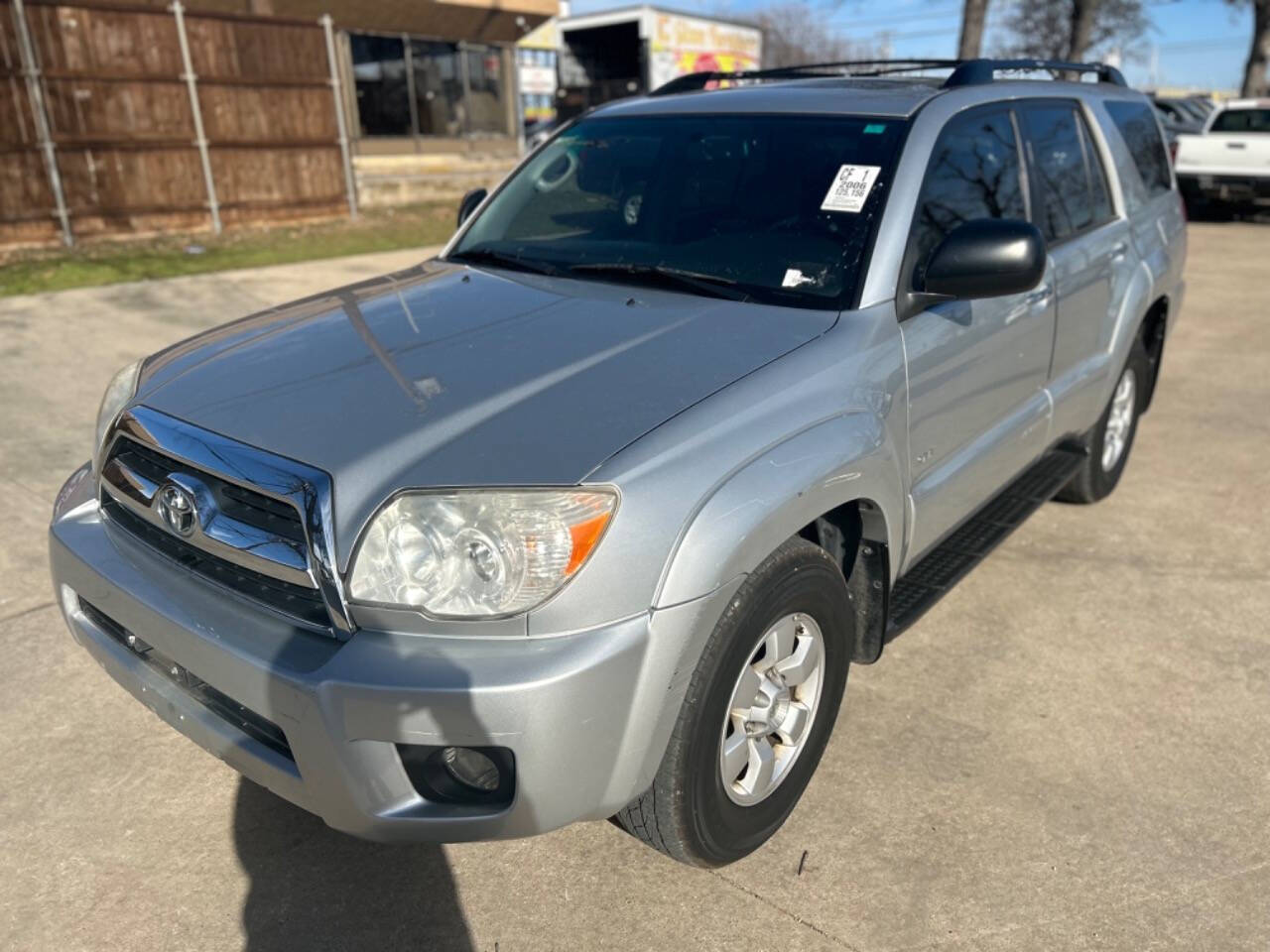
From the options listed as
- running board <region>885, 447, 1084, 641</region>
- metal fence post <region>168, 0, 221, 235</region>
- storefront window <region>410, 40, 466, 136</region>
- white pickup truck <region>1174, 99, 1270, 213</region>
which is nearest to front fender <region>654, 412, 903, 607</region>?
running board <region>885, 447, 1084, 641</region>

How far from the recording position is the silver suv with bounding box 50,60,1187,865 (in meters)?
1.89

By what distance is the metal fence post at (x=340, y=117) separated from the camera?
46.5 feet

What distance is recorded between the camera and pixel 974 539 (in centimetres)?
352

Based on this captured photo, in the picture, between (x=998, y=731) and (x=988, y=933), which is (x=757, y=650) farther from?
(x=998, y=731)

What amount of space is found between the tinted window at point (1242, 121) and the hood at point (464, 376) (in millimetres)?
16950

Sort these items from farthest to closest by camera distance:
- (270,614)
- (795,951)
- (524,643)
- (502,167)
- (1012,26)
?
(1012,26), (502,167), (795,951), (270,614), (524,643)

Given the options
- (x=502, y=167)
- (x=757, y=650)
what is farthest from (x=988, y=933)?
(x=502, y=167)

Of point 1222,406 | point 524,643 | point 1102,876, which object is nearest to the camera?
point 524,643

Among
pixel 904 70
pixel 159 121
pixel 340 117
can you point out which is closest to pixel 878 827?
pixel 904 70

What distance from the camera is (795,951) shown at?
219 centimetres

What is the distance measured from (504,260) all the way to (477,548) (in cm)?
170

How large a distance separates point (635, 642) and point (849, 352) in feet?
3.35

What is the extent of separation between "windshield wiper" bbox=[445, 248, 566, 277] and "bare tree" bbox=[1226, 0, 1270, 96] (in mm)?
32678

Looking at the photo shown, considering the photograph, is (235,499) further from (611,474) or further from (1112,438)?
(1112,438)
